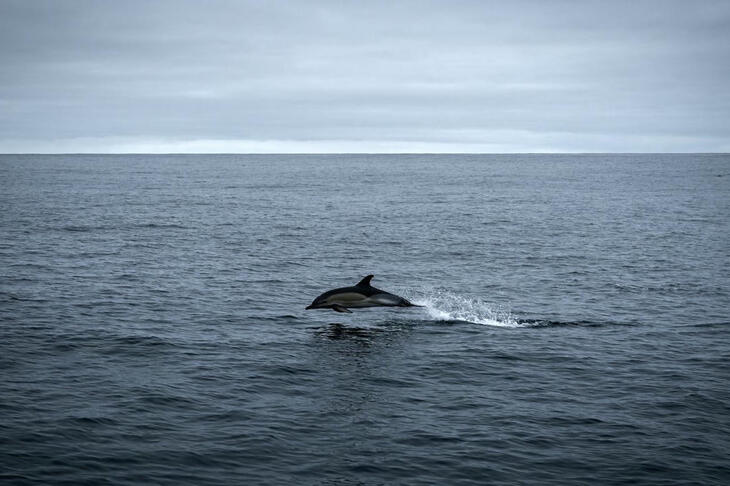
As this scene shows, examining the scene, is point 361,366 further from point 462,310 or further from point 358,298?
point 462,310

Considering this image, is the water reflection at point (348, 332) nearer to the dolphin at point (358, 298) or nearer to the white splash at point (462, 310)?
the dolphin at point (358, 298)

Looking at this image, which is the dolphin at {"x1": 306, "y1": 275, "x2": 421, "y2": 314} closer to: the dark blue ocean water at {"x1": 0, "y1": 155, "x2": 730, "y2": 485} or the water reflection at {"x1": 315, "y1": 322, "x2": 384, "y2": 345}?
the water reflection at {"x1": 315, "y1": 322, "x2": 384, "y2": 345}

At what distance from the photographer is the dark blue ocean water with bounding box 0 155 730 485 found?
62.6ft

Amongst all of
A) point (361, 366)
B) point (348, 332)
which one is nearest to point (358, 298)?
point (348, 332)

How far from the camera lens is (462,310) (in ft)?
122

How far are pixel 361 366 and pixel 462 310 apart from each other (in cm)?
1145

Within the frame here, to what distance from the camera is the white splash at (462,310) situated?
1375 inches

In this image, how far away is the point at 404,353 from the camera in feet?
94.9

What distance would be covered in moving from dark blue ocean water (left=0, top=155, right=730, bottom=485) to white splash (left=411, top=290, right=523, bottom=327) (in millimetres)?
197

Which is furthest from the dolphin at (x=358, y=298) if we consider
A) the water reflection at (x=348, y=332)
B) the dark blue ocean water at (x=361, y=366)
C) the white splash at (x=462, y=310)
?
the white splash at (x=462, y=310)

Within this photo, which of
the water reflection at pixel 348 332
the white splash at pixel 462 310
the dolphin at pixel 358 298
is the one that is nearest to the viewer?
the water reflection at pixel 348 332

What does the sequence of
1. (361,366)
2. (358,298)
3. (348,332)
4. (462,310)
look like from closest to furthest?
(361,366) → (358,298) → (348,332) → (462,310)

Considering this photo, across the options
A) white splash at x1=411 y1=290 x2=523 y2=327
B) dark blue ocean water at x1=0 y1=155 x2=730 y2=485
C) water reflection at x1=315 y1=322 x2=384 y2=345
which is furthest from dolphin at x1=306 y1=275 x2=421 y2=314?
white splash at x1=411 y1=290 x2=523 y2=327

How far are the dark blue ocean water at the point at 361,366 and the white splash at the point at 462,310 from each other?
20 centimetres
